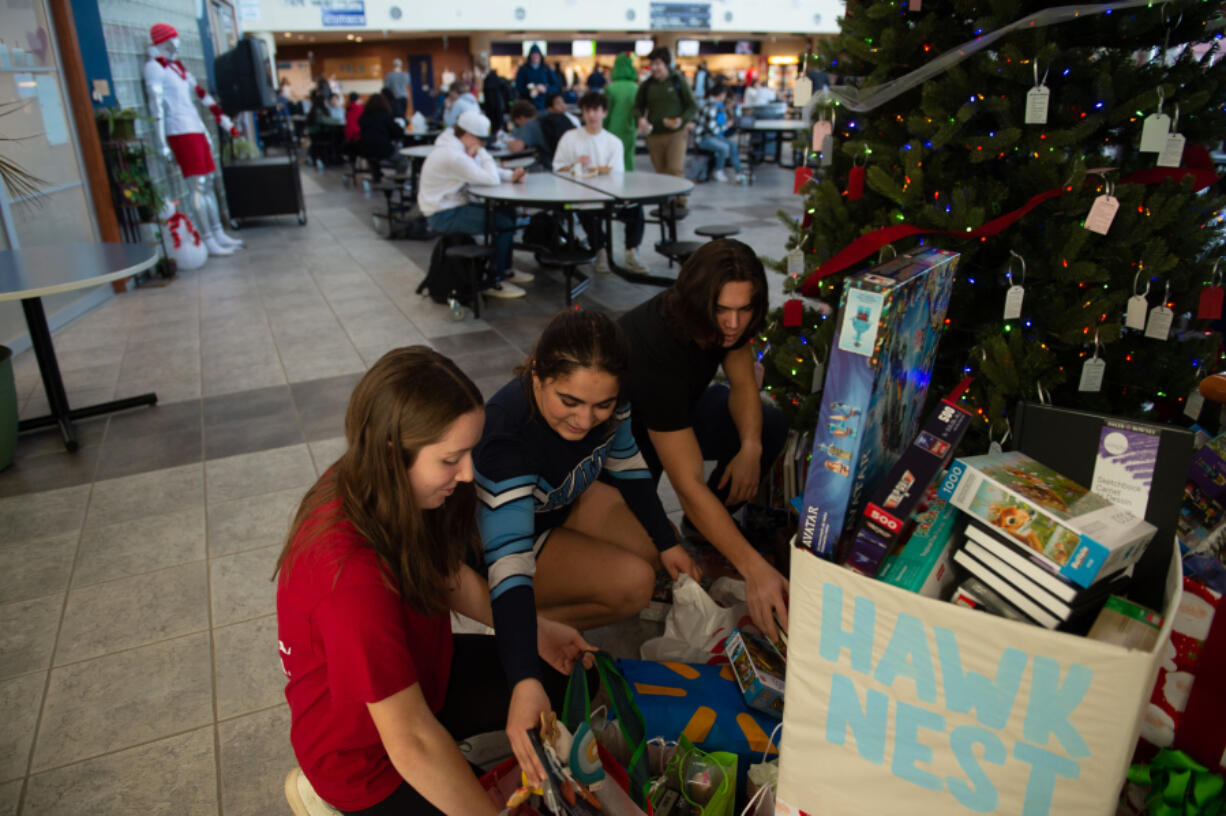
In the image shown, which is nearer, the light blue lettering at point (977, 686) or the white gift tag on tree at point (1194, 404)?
the light blue lettering at point (977, 686)

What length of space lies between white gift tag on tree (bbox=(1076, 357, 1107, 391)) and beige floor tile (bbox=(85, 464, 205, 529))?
3069 mm

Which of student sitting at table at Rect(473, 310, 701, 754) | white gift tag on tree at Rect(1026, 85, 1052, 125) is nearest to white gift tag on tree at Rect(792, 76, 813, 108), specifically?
white gift tag on tree at Rect(1026, 85, 1052, 125)

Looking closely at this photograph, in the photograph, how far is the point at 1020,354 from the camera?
200cm

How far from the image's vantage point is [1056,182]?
1.93m

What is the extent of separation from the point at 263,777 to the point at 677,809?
1030 mm

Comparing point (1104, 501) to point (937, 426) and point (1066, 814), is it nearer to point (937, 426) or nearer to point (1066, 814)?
point (937, 426)

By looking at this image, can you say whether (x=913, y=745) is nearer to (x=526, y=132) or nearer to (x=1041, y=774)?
(x=1041, y=774)

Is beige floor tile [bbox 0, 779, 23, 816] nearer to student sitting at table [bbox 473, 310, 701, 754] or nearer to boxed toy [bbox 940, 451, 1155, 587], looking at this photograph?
student sitting at table [bbox 473, 310, 701, 754]

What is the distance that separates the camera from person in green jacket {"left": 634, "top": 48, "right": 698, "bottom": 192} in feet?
26.5

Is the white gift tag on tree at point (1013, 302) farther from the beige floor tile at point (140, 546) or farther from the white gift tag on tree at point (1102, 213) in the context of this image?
the beige floor tile at point (140, 546)

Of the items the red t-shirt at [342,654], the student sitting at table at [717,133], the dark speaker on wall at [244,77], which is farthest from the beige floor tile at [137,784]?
the student sitting at table at [717,133]

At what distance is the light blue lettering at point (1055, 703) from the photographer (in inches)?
36.8

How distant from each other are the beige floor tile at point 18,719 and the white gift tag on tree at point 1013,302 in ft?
8.75

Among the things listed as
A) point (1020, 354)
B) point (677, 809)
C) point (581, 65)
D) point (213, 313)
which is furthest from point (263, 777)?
point (581, 65)
